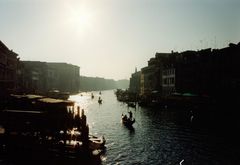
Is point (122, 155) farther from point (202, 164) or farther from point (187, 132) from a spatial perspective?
point (187, 132)

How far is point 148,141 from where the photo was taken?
119ft

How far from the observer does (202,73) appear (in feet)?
252

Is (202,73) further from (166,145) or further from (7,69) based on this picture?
(7,69)

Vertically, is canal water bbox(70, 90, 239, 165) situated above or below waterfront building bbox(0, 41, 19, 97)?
below

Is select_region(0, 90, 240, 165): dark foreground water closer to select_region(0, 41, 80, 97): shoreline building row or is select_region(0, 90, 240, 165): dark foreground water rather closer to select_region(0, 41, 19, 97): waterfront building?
select_region(0, 41, 80, 97): shoreline building row

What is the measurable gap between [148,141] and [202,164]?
11.1 metres

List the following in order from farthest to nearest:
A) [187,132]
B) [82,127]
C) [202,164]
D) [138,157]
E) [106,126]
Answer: [106,126] → [187,132] → [138,157] → [202,164] → [82,127]

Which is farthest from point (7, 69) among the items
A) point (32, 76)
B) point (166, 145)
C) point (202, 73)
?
point (202, 73)

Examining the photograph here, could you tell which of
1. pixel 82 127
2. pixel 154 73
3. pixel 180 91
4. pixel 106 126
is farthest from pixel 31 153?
pixel 154 73

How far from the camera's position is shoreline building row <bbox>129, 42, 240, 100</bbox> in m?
65.4

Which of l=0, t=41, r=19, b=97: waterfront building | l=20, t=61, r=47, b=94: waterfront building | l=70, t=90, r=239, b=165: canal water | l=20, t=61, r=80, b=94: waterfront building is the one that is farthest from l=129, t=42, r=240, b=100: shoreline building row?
l=0, t=41, r=19, b=97: waterfront building

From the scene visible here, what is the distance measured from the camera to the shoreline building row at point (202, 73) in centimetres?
6544

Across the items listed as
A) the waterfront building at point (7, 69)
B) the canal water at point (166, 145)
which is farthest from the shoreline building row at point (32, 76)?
the canal water at point (166, 145)

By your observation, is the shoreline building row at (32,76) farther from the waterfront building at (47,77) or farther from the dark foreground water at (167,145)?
the dark foreground water at (167,145)
